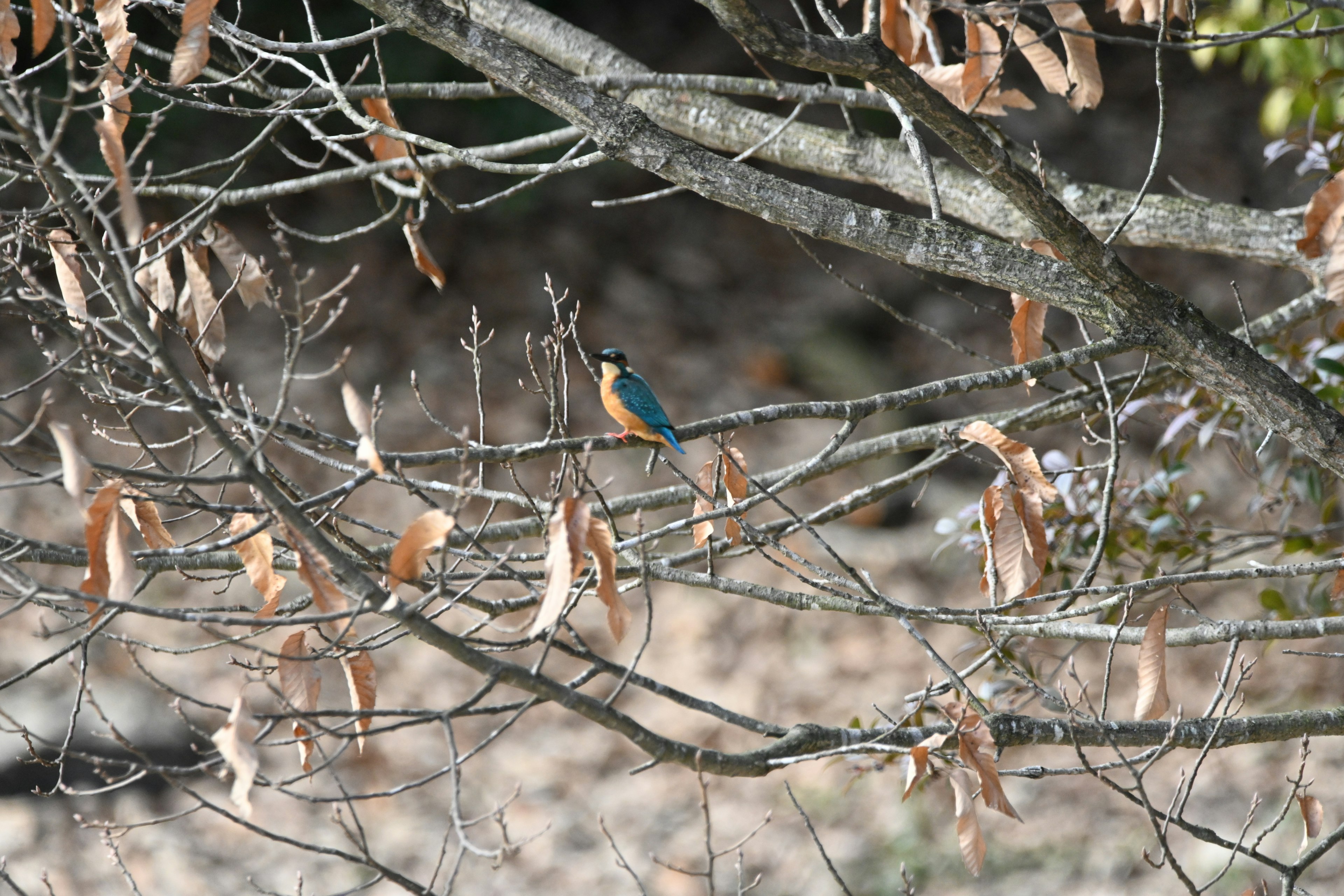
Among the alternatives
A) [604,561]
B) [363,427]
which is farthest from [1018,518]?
[363,427]

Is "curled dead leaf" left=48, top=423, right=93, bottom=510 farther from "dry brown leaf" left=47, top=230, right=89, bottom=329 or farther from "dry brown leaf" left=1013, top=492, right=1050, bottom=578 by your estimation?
"dry brown leaf" left=1013, top=492, right=1050, bottom=578

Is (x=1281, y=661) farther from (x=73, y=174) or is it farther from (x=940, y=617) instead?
(x=73, y=174)

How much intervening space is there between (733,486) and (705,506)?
8 cm

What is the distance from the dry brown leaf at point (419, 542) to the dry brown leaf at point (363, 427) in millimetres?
110

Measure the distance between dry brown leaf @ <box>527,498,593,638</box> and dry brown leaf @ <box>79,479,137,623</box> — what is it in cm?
56

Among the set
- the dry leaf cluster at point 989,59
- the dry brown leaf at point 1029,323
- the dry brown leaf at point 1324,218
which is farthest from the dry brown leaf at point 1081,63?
the dry brown leaf at point 1324,218

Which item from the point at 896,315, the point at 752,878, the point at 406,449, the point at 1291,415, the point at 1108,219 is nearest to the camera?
the point at 1291,415

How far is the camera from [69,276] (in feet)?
6.48

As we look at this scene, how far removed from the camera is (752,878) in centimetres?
465

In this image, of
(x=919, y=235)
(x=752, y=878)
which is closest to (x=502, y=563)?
(x=919, y=235)

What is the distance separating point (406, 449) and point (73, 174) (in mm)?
4555

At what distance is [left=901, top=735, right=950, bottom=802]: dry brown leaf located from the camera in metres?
1.76

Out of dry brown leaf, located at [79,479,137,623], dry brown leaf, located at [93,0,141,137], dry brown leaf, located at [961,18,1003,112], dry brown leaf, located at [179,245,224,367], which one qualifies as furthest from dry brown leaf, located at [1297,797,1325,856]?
dry brown leaf, located at [93,0,141,137]

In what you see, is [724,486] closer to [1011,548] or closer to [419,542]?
[1011,548]
